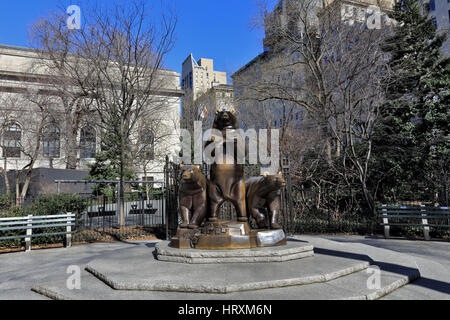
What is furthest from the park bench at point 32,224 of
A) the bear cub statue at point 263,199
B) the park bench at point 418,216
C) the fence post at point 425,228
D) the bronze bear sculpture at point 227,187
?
the fence post at point 425,228

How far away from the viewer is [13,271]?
6.54 meters

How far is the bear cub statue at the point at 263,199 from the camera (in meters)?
6.20

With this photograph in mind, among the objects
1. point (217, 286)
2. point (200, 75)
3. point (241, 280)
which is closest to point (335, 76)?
point (241, 280)

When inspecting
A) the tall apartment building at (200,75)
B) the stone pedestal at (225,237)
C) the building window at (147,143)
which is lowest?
the stone pedestal at (225,237)

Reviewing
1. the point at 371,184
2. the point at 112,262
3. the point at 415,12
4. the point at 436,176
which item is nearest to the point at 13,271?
the point at 112,262


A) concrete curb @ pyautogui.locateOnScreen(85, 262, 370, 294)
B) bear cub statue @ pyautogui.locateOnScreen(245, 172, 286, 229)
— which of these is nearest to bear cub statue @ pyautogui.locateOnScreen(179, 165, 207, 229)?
bear cub statue @ pyautogui.locateOnScreen(245, 172, 286, 229)

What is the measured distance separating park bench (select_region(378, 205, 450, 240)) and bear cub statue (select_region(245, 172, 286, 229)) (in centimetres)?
581

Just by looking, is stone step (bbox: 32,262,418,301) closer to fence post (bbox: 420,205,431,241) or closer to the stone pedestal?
the stone pedestal

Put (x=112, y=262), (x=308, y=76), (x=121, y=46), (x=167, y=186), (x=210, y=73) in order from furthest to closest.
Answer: (x=210, y=73)
(x=308, y=76)
(x=121, y=46)
(x=167, y=186)
(x=112, y=262)

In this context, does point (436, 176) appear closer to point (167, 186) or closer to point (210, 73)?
point (167, 186)

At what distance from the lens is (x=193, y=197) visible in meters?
6.29

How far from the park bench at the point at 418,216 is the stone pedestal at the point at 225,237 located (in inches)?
236

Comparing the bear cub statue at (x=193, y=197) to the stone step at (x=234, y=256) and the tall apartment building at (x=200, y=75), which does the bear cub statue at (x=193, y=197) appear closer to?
the stone step at (x=234, y=256)

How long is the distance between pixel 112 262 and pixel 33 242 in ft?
19.3
